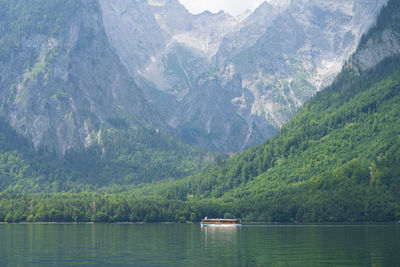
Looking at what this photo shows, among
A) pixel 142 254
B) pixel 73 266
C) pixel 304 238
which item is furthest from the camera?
pixel 304 238

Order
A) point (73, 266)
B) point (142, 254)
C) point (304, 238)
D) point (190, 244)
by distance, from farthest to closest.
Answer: point (304, 238)
point (190, 244)
point (142, 254)
point (73, 266)

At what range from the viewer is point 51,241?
187 m

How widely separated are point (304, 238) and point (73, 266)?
8256 cm

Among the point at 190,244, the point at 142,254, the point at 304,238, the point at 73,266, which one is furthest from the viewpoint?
the point at 304,238

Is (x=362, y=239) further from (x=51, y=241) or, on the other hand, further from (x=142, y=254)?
(x=51, y=241)

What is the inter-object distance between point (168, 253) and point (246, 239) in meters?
48.5

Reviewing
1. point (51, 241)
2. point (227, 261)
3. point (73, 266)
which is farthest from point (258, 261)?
point (51, 241)

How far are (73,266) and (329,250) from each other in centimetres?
5904

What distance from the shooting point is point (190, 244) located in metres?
176

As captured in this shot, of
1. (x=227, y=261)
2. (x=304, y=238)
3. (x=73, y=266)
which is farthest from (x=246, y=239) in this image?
(x=73, y=266)

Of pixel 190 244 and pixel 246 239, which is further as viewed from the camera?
pixel 246 239

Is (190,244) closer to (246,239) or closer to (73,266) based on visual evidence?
(246,239)

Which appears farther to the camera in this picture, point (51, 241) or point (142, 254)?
point (51, 241)

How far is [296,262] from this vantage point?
5034 inches
